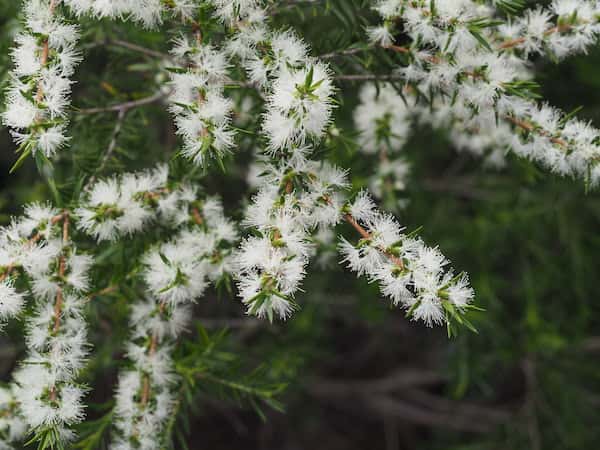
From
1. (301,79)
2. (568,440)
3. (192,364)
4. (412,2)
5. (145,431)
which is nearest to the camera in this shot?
(301,79)

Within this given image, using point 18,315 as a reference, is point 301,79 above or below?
above

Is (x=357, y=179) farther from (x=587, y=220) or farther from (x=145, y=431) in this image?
(x=587, y=220)

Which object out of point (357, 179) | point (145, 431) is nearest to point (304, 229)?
point (145, 431)

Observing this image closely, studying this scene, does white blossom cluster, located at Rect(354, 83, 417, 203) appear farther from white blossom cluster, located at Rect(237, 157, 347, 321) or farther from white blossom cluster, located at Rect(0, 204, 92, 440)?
white blossom cluster, located at Rect(0, 204, 92, 440)

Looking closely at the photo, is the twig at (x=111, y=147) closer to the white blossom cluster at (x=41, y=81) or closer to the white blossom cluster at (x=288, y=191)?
the white blossom cluster at (x=41, y=81)

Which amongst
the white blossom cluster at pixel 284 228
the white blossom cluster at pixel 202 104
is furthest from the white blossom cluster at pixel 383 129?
the white blossom cluster at pixel 202 104

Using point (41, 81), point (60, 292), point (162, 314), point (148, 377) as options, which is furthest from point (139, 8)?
point (148, 377)
